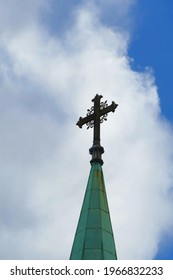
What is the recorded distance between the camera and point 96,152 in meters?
37.2

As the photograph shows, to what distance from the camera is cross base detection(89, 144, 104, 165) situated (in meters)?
36.9

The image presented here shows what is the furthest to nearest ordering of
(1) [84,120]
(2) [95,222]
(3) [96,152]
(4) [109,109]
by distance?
1. (1) [84,120]
2. (4) [109,109]
3. (3) [96,152]
4. (2) [95,222]

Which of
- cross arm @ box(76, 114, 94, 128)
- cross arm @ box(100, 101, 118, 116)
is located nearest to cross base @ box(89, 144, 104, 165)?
cross arm @ box(76, 114, 94, 128)

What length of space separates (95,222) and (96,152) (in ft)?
13.2

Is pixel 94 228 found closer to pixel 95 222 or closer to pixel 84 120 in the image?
pixel 95 222

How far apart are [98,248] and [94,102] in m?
8.42

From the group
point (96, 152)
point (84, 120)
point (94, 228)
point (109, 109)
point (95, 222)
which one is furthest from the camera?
point (84, 120)

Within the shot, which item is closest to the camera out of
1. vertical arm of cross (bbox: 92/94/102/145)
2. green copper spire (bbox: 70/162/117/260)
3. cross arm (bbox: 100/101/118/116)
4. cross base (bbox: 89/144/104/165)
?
green copper spire (bbox: 70/162/117/260)

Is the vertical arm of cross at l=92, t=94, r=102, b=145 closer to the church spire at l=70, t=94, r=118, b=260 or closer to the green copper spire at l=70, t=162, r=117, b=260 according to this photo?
the church spire at l=70, t=94, r=118, b=260

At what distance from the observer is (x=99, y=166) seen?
36.7 m

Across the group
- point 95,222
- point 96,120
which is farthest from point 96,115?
point 95,222
